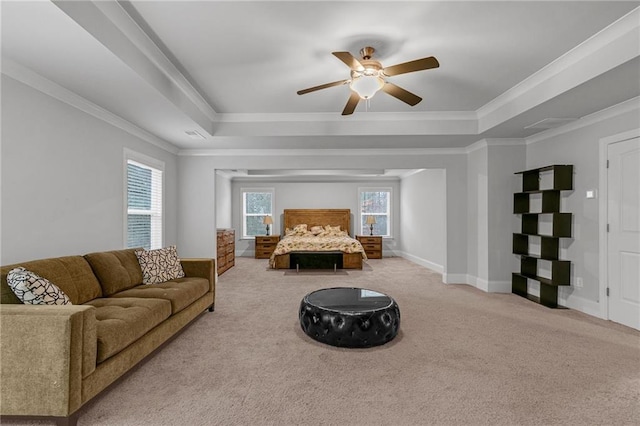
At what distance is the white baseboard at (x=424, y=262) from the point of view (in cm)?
695

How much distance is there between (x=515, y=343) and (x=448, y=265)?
8.96 ft

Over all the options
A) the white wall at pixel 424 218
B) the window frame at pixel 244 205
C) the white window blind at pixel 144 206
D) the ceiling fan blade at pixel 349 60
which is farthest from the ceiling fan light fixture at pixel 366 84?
the window frame at pixel 244 205

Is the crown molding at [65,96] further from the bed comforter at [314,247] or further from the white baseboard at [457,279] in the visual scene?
the white baseboard at [457,279]

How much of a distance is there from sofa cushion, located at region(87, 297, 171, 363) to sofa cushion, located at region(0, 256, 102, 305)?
0.39ft

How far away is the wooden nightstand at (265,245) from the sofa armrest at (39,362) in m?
7.23

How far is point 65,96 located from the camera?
121 inches

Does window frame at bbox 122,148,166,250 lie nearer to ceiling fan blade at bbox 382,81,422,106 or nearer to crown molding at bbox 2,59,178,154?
crown molding at bbox 2,59,178,154

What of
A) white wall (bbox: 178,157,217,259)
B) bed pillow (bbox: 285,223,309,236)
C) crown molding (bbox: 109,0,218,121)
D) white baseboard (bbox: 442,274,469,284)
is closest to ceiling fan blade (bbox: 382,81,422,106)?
crown molding (bbox: 109,0,218,121)

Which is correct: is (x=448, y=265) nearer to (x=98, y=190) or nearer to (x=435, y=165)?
(x=435, y=165)

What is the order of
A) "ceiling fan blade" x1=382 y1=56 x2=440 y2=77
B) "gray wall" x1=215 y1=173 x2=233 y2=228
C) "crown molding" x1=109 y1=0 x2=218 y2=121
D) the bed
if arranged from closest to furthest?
"crown molding" x1=109 y1=0 x2=218 y2=121, "ceiling fan blade" x1=382 y1=56 x2=440 y2=77, the bed, "gray wall" x1=215 y1=173 x2=233 y2=228

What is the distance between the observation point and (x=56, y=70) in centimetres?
→ 264

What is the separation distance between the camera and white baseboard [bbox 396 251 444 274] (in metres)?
6.95

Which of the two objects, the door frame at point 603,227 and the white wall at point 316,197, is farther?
the white wall at point 316,197

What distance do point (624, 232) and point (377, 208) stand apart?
6.34 m
